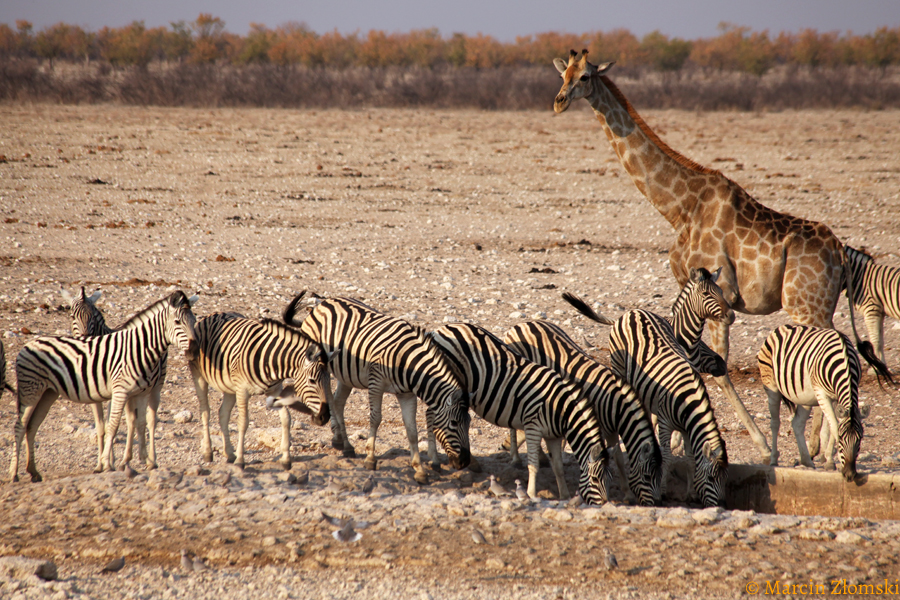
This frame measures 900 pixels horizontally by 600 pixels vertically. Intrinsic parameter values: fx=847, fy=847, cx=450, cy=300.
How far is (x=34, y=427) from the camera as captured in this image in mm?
5754

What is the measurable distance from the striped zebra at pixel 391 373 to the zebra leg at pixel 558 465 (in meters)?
0.65

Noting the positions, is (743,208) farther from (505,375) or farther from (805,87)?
(805,87)

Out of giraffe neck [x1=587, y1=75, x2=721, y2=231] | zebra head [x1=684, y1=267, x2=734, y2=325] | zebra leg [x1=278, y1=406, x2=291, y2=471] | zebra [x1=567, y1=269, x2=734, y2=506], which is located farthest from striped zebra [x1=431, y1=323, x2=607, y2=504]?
giraffe neck [x1=587, y1=75, x2=721, y2=231]

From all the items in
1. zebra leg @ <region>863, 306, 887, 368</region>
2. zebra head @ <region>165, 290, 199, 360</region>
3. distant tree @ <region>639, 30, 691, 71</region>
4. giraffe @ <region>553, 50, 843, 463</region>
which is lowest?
zebra leg @ <region>863, 306, 887, 368</region>

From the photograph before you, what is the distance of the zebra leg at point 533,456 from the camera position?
5.88 m

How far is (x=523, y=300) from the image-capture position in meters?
10.4

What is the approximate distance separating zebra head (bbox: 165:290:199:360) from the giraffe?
337 centimetres

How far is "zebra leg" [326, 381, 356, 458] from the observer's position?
21.4 ft

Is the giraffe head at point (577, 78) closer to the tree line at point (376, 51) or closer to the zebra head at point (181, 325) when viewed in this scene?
the zebra head at point (181, 325)

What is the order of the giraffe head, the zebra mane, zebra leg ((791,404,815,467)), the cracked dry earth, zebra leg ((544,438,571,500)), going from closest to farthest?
the cracked dry earth < the zebra mane < zebra leg ((544,438,571,500)) < zebra leg ((791,404,815,467)) < the giraffe head

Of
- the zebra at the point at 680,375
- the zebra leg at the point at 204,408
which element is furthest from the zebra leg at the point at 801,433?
the zebra leg at the point at 204,408

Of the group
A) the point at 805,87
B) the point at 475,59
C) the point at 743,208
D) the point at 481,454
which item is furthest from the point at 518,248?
the point at 475,59

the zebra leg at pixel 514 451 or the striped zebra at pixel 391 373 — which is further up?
the striped zebra at pixel 391 373

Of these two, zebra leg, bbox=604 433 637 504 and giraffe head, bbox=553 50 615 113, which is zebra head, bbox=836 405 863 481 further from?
giraffe head, bbox=553 50 615 113
